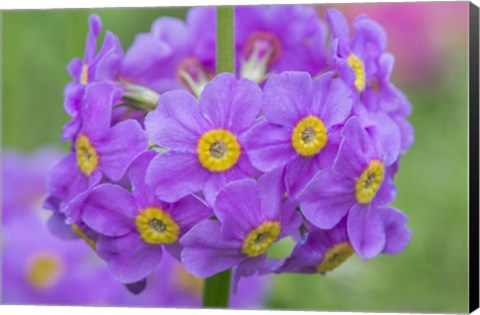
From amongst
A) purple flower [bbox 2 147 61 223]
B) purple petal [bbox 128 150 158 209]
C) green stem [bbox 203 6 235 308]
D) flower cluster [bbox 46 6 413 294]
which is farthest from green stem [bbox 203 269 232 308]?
purple flower [bbox 2 147 61 223]

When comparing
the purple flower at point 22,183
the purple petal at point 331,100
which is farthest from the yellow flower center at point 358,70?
the purple flower at point 22,183

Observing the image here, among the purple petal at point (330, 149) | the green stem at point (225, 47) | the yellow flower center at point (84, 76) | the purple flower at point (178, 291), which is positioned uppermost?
the green stem at point (225, 47)

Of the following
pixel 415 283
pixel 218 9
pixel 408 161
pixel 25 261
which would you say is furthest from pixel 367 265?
pixel 218 9

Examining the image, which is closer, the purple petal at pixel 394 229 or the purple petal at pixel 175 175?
the purple petal at pixel 175 175

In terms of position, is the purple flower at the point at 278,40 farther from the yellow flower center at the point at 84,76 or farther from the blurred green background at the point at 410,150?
the blurred green background at the point at 410,150

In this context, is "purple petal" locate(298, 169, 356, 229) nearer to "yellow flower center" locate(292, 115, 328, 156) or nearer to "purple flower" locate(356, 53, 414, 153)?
"yellow flower center" locate(292, 115, 328, 156)

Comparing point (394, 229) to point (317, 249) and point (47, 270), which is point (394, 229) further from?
point (47, 270)
